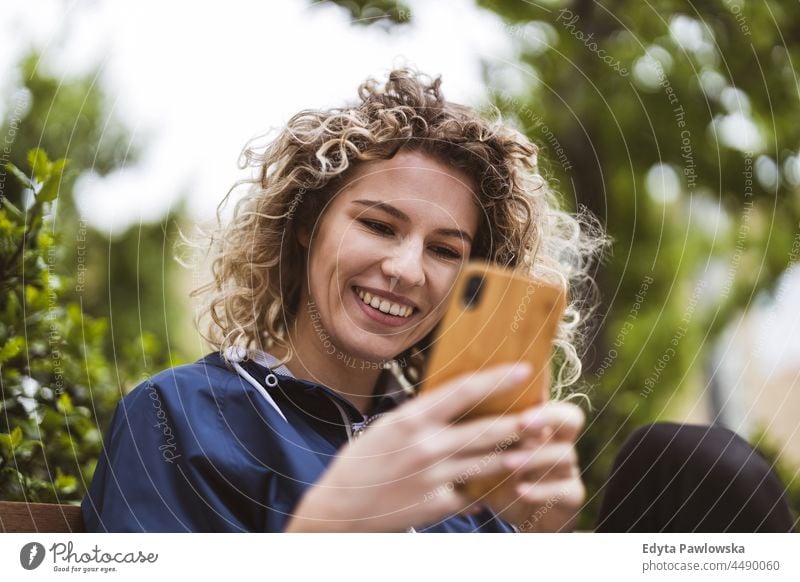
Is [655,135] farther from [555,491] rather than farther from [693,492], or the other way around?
[555,491]

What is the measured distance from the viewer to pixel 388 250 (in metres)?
0.63

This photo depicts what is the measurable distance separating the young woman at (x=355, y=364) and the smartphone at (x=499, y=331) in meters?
0.01

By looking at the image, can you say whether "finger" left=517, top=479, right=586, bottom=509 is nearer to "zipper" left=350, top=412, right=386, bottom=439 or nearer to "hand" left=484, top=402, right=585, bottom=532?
"hand" left=484, top=402, right=585, bottom=532

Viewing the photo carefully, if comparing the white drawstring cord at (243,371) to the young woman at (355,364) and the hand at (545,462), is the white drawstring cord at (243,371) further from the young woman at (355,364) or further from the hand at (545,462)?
the hand at (545,462)

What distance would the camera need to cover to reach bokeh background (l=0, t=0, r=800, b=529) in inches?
28.1

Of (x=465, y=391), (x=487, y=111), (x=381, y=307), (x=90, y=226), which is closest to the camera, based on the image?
(x=465, y=391)

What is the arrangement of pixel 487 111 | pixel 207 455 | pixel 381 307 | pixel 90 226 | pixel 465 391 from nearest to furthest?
1. pixel 465 391
2. pixel 207 455
3. pixel 381 307
4. pixel 487 111
5. pixel 90 226

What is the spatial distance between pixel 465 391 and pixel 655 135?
0.84 meters

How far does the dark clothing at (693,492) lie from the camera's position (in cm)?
70

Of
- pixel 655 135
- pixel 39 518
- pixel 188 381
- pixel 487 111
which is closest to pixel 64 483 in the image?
pixel 39 518

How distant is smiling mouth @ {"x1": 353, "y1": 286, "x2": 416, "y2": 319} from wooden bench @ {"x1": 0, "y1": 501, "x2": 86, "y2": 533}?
0.29 metres

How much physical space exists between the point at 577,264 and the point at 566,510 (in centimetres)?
35

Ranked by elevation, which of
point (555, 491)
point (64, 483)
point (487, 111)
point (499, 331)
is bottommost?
point (64, 483)

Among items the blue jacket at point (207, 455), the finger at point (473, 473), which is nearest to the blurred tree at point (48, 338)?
the blue jacket at point (207, 455)
